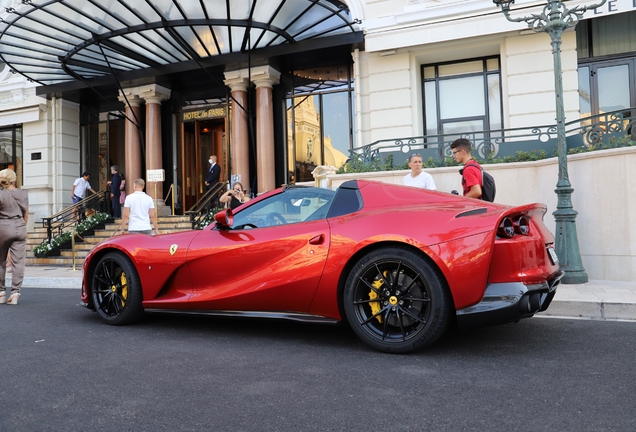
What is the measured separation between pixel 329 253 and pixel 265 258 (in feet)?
1.97

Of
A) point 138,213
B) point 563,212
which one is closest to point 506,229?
point 563,212

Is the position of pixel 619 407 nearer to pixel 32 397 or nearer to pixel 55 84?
pixel 32 397

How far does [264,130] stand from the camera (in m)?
15.1

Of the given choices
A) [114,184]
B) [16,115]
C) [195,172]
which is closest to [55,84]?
[16,115]

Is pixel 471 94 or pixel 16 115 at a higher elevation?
pixel 16 115

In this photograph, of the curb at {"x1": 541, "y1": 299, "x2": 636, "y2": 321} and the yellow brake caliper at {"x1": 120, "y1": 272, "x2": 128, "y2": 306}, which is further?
the curb at {"x1": 541, "y1": 299, "x2": 636, "y2": 321}

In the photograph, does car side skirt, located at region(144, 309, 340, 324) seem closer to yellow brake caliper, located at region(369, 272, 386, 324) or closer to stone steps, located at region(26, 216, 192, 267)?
yellow brake caliper, located at region(369, 272, 386, 324)

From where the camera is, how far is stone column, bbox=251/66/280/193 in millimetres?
15031

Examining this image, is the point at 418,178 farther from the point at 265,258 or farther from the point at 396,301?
the point at 396,301

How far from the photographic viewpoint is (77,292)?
8.24 meters

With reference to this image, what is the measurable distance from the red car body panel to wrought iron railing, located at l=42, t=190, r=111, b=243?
12.1m

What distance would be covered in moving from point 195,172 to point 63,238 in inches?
215

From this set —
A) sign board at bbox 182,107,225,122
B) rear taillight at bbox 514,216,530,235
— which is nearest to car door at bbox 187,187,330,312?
rear taillight at bbox 514,216,530,235

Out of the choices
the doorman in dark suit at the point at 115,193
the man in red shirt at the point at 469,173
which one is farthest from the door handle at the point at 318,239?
the doorman in dark suit at the point at 115,193
